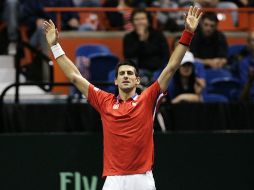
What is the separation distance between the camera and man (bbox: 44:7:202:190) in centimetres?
855

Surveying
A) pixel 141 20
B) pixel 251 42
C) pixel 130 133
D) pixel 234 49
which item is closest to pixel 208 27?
pixel 251 42

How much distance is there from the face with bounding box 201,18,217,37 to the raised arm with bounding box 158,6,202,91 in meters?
5.06

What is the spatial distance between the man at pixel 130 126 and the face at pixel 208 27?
5.00m

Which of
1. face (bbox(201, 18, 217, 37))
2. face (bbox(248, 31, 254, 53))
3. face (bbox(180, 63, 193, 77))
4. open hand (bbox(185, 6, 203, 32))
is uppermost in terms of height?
open hand (bbox(185, 6, 203, 32))

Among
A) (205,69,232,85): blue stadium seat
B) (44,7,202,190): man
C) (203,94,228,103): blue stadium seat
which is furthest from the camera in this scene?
(205,69,232,85): blue stadium seat

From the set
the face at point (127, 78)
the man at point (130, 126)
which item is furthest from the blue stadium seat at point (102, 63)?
the face at point (127, 78)

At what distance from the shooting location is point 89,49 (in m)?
13.9

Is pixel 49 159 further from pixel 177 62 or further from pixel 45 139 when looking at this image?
pixel 177 62

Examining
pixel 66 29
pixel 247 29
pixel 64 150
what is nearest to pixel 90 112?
pixel 64 150

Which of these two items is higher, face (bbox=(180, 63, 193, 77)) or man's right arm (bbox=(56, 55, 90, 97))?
man's right arm (bbox=(56, 55, 90, 97))

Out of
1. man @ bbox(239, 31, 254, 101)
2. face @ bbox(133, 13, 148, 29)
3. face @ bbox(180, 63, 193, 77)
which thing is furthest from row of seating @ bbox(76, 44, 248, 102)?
face @ bbox(180, 63, 193, 77)

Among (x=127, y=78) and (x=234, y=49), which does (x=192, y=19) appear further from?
(x=234, y=49)

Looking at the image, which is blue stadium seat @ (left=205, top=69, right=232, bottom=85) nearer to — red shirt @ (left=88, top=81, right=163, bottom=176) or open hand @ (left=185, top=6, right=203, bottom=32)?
red shirt @ (left=88, top=81, right=163, bottom=176)

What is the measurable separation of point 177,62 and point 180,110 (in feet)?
9.56
